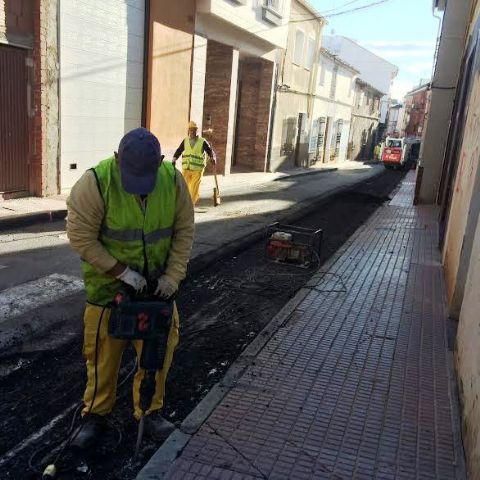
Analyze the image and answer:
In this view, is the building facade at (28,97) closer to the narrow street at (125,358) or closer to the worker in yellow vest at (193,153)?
the narrow street at (125,358)

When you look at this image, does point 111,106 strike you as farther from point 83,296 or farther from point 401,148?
point 401,148

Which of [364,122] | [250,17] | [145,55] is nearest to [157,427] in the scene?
[145,55]

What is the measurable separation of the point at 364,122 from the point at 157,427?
44412 millimetres

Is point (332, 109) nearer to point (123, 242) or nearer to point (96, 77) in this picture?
point (96, 77)

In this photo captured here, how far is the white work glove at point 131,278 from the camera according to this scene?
2.82 m

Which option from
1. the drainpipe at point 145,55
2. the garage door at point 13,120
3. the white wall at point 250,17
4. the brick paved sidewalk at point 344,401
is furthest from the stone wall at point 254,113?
the brick paved sidewalk at point 344,401

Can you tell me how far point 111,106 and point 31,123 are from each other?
247cm

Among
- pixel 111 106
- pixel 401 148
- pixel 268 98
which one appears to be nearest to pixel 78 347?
pixel 111 106

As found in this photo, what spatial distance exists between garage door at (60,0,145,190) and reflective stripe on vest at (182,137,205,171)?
252 centimetres

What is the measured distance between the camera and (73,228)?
275 centimetres

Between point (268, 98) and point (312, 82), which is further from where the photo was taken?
point (312, 82)

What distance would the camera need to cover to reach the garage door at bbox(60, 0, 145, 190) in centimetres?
1006

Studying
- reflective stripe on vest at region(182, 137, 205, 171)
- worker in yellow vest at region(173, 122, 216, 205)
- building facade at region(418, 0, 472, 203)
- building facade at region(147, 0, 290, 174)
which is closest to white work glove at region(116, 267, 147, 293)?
worker in yellow vest at region(173, 122, 216, 205)

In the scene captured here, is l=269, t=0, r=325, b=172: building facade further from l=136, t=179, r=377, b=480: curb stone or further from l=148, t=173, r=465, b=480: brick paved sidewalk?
l=136, t=179, r=377, b=480: curb stone
